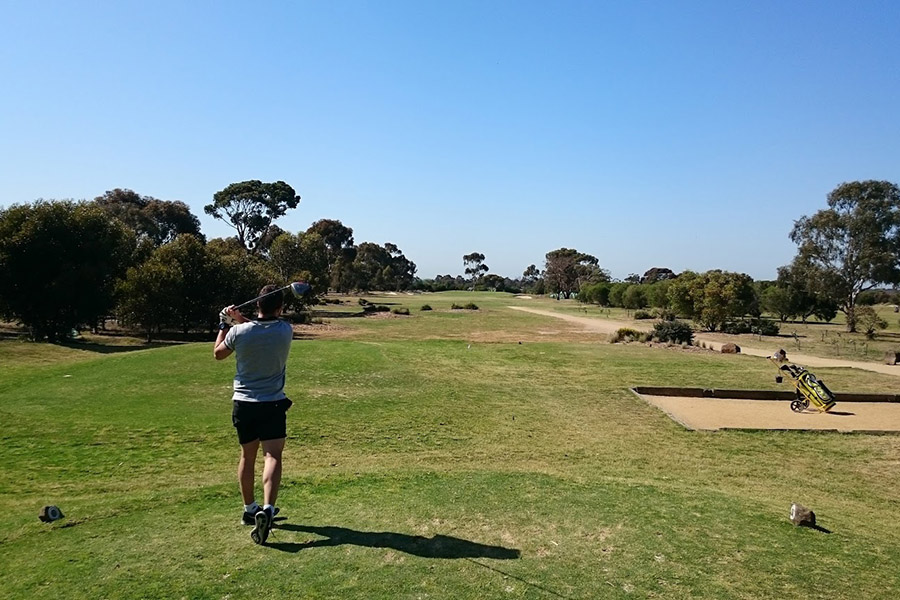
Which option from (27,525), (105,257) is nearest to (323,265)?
(105,257)

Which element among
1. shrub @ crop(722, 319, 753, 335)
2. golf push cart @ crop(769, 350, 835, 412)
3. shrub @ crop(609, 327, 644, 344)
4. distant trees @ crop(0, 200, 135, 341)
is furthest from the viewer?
shrub @ crop(722, 319, 753, 335)

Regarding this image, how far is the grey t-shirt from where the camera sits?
4.95 meters

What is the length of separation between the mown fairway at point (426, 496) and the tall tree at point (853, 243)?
1351 inches

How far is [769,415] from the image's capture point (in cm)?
1402

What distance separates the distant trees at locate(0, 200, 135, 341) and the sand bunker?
2839 centimetres

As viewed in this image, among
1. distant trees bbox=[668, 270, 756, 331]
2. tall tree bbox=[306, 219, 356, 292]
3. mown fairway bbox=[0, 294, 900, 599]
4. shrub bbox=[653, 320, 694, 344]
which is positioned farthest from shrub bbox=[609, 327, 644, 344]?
tall tree bbox=[306, 219, 356, 292]

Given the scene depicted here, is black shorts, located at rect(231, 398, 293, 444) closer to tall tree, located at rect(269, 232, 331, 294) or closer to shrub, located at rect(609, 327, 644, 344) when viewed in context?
shrub, located at rect(609, 327, 644, 344)

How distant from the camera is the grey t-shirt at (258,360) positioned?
4.95m

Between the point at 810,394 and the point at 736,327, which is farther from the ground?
the point at 736,327

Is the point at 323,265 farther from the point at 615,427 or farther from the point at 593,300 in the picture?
the point at 615,427

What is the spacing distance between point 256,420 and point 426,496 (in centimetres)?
251

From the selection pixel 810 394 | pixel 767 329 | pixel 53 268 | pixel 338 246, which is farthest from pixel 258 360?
pixel 338 246

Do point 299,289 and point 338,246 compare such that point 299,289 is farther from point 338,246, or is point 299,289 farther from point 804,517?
point 338,246

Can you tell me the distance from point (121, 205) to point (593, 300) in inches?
2657
